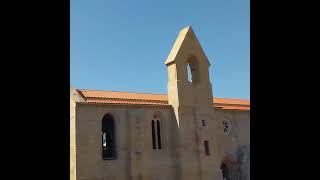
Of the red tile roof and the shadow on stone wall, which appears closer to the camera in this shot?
the red tile roof

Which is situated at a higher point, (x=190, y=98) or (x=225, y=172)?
(x=190, y=98)

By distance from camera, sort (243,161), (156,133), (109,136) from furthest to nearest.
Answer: (243,161), (156,133), (109,136)

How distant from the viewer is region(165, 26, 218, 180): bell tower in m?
31.9

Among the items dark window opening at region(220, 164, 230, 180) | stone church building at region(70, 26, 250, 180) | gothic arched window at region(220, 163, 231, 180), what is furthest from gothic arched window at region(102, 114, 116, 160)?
dark window opening at region(220, 164, 230, 180)

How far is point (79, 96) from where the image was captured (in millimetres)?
28828

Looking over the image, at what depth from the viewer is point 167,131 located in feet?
105

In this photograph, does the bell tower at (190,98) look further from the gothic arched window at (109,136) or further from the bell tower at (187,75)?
the gothic arched window at (109,136)

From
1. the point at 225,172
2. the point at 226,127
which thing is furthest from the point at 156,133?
the point at 225,172

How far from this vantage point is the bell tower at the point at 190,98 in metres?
31.9

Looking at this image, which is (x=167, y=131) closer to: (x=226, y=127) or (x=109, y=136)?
(x=109, y=136)

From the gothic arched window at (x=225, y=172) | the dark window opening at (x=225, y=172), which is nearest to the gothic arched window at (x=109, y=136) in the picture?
the gothic arched window at (x=225, y=172)

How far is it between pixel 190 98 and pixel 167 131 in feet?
12.4

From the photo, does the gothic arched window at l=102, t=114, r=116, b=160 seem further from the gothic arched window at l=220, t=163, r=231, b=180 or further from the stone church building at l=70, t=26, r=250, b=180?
the gothic arched window at l=220, t=163, r=231, b=180
